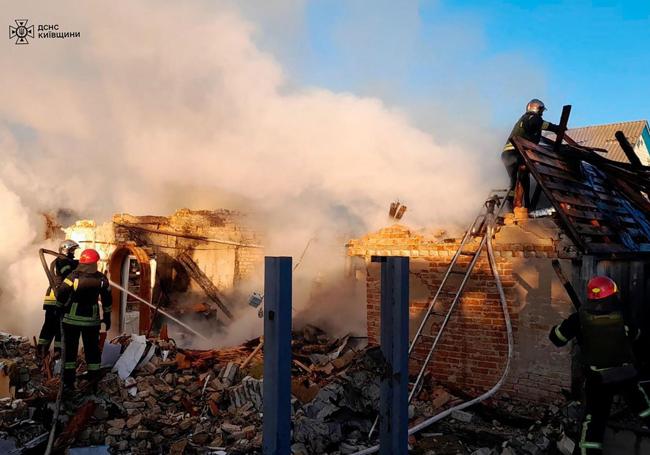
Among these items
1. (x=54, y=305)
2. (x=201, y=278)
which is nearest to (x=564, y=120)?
(x=54, y=305)

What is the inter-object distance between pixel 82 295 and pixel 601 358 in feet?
18.9

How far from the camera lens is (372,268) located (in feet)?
23.6

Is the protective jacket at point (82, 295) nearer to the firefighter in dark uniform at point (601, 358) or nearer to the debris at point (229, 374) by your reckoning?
the debris at point (229, 374)

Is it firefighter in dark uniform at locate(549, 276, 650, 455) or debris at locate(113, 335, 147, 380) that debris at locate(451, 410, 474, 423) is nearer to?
firefighter in dark uniform at locate(549, 276, 650, 455)

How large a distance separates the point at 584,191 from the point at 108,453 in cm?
697

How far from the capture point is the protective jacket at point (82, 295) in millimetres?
5891

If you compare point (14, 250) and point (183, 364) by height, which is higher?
point (14, 250)

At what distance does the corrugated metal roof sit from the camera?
2414cm

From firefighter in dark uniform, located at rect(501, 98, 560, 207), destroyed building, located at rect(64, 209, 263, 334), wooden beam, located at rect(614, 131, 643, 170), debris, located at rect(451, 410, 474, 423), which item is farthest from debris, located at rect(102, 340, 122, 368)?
wooden beam, located at rect(614, 131, 643, 170)

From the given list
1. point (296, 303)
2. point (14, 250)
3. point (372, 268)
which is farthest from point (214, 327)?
point (14, 250)

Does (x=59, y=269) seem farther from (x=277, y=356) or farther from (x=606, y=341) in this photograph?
(x=606, y=341)

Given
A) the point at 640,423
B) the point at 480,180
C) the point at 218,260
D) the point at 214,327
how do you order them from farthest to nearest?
the point at 218,260 < the point at 214,327 < the point at 480,180 < the point at 640,423

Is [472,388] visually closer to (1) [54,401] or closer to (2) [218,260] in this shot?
(1) [54,401]

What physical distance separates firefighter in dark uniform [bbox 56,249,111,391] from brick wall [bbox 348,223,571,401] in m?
4.17
